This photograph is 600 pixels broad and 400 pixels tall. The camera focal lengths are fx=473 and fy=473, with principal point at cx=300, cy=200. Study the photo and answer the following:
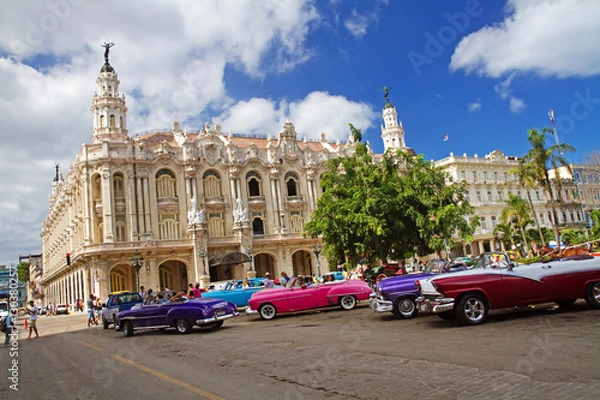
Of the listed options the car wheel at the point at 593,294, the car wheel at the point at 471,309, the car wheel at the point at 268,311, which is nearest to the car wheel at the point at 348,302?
the car wheel at the point at 268,311

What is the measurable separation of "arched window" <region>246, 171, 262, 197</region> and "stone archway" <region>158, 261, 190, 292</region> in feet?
34.9

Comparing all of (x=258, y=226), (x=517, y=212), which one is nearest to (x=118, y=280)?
(x=258, y=226)

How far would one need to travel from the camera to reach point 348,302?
1819cm

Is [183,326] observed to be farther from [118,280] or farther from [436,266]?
[118,280]

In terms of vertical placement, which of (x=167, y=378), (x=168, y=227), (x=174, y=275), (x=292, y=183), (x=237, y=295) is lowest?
(x=167, y=378)

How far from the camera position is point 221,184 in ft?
164

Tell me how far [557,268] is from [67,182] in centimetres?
5692

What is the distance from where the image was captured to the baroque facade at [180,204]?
146ft

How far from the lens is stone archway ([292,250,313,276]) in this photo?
53812 millimetres

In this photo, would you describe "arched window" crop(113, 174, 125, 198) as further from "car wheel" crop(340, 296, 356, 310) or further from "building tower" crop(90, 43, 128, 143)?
"car wheel" crop(340, 296, 356, 310)

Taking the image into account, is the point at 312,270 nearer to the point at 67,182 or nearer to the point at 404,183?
the point at 404,183

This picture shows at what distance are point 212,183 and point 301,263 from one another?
45.1 feet

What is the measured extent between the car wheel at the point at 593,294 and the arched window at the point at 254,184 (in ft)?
139

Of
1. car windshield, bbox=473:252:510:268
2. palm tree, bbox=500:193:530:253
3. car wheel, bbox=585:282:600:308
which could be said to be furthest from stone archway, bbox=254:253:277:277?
car wheel, bbox=585:282:600:308
